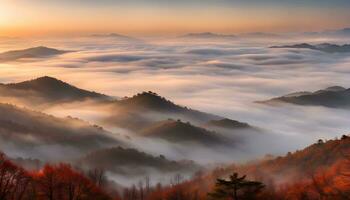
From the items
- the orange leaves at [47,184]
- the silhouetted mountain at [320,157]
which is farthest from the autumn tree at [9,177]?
the silhouetted mountain at [320,157]

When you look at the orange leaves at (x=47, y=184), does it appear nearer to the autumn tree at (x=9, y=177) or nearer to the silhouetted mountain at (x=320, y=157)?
the autumn tree at (x=9, y=177)

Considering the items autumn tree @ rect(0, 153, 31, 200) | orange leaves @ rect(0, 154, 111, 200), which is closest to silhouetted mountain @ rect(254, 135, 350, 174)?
orange leaves @ rect(0, 154, 111, 200)

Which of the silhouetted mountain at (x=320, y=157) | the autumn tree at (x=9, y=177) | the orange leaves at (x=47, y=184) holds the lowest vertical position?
the silhouetted mountain at (x=320, y=157)

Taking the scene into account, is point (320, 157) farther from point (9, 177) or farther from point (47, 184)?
point (9, 177)

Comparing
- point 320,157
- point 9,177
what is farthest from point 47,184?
point 320,157

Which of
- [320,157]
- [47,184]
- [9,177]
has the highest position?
[9,177]

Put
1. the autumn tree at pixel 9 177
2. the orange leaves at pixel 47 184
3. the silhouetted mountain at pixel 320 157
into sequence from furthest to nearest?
the silhouetted mountain at pixel 320 157 < the orange leaves at pixel 47 184 < the autumn tree at pixel 9 177

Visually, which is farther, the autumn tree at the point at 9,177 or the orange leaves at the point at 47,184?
the orange leaves at the point at 47,184

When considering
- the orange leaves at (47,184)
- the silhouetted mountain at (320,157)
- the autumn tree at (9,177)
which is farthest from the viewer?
the silhouetted mountain at (320,157)

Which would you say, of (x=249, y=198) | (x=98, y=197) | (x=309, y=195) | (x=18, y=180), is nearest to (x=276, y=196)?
(x=309, y=195)

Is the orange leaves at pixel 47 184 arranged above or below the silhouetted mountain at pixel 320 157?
above

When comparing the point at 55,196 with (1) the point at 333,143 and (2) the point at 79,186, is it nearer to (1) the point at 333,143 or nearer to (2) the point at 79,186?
(2) the point at 79,186
